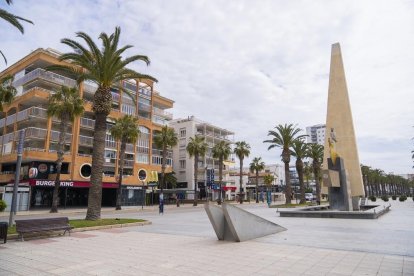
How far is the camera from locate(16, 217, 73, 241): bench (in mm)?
10772

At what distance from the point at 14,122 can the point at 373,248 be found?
44.6 m

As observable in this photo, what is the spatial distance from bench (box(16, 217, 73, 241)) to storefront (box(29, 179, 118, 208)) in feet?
88.8

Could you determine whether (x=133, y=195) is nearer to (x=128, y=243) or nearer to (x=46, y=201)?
(x=46, y=201)

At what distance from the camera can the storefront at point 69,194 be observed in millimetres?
39259

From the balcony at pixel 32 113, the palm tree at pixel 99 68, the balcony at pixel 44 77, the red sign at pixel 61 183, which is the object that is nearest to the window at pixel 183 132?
the red sign at pixel 61 183

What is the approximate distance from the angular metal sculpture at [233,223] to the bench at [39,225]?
611cm

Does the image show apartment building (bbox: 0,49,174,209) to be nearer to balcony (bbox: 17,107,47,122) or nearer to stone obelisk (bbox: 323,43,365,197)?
balcony (bbox: 17,107,47,122)

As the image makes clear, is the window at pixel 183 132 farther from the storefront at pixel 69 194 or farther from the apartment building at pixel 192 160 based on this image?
the storefront at pixel 69 194

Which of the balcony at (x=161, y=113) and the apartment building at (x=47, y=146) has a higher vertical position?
the balcony at (x=161, y=113)

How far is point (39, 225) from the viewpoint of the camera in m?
11.4

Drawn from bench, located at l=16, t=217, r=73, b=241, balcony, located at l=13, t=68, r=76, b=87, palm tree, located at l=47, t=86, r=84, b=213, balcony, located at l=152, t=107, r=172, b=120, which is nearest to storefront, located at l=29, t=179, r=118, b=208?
palm tree, located at l=47, t=86, r=84, b=213

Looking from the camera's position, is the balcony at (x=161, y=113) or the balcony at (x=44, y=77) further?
the balcony at (x=161, y=113)

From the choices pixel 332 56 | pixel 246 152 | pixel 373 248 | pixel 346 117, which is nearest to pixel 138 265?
pixel 373 248

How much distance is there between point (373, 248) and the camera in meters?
9.04
